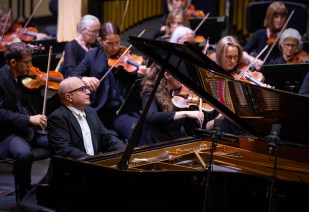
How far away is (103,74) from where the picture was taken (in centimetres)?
620

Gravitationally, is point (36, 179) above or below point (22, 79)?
below

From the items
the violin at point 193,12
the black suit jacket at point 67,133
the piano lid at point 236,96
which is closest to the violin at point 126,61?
the black suit jacket at point 67,133

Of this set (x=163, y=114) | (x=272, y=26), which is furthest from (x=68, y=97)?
(x=272, y=26)

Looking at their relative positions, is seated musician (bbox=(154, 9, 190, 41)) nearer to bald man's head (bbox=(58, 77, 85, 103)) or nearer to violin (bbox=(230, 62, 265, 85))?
violin (bbox=(230, 62, 265, 85))

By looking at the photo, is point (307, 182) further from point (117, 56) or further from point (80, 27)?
point (80, 27)

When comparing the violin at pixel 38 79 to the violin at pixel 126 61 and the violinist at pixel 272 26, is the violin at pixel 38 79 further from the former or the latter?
the violinist at pixel 272 26

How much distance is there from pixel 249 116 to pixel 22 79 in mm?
2043

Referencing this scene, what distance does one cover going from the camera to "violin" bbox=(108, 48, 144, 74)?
642 cm

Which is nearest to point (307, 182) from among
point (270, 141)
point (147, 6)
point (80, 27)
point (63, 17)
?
point (270, 141)

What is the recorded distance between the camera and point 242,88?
4102 mm

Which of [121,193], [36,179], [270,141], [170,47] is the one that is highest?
[170,47]

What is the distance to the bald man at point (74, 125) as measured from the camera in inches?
186

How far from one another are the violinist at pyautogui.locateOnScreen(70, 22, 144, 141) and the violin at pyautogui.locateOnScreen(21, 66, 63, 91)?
6.5 inches

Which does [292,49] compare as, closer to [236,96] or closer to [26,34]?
[236,96]
